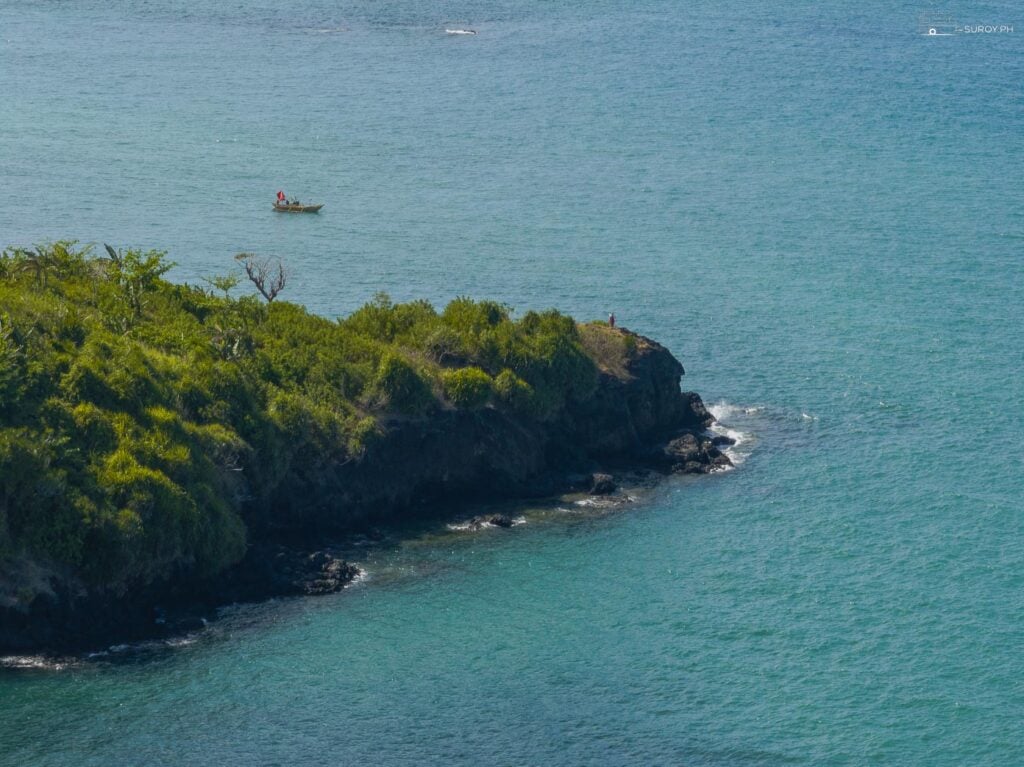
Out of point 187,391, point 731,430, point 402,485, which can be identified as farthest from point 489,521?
point 731,430

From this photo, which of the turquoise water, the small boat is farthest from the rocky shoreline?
the small boat

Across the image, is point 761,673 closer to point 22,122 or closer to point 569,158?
point 569,158

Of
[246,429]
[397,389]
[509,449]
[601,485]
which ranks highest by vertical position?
[397,389]

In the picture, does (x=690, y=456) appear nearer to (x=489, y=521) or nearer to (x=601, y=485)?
(x=601, y=485)

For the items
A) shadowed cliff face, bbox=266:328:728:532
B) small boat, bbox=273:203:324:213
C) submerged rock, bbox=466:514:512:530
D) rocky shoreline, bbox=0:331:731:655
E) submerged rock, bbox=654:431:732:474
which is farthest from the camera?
small boat, bbox=273:203:324:213

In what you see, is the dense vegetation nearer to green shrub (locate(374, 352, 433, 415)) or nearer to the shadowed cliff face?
green shrub (locate(374, 352, 433, 415))

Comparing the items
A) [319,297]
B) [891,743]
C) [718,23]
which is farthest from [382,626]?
[718,23]

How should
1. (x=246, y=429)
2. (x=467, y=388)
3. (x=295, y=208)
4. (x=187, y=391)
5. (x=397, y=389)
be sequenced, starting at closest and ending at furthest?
(x=246, y=429)
(x=187, y=391)
(x=397, y=389)
(x=467, y=388)
(x=295, y=208)
